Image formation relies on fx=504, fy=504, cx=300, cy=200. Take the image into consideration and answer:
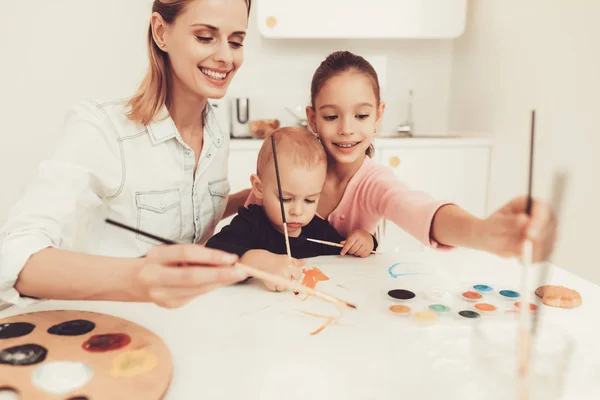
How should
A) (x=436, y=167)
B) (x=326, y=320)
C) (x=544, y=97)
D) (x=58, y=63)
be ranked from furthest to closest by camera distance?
(x=58, y=63), (x=436, y=167), (x=544, y=97), (x=326, y=320)

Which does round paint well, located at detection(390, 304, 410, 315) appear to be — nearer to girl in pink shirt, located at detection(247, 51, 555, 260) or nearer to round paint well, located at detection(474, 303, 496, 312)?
round paint well, located at detection(474, 303, 496, 312)

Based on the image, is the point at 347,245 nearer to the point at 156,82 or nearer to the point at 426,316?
the point at 426,316

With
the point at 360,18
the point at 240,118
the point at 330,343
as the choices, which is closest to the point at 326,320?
the point at 330,343

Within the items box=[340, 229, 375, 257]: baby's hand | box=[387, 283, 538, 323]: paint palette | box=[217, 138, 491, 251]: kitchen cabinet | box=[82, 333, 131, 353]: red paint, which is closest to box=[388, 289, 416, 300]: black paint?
box=[387, 283, 538, 323]: paint palette

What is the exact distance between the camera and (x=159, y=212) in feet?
3.87

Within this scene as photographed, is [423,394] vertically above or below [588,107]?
below

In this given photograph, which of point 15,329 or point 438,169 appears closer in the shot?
point 15,329

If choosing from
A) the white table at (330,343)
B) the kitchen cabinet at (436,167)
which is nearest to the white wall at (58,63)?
the kitchen cabinet at (436,167)

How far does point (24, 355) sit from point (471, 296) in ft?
2.21

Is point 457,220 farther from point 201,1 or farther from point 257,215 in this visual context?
point 201,1

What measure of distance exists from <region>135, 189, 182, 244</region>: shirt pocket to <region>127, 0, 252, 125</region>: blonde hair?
17 cm

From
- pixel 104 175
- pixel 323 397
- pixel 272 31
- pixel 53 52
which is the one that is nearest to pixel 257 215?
pixel 104 175

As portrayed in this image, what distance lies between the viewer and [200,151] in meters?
1.27

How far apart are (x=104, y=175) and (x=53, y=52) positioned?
2.00 meters
